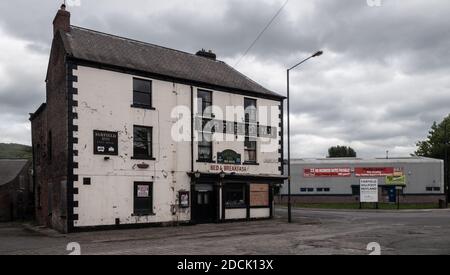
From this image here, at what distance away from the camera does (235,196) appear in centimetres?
2931

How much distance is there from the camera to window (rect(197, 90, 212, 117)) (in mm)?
28109

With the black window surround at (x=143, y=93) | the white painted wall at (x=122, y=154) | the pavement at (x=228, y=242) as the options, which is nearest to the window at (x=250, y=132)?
the white painted wall at (x=122, y=154)

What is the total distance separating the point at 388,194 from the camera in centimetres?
5869

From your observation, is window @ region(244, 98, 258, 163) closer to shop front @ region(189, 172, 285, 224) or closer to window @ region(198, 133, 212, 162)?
shop front @ region(189, 172, 285, 224)

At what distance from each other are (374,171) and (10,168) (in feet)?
137

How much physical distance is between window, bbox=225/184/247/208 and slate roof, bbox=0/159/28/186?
18252 millimetres

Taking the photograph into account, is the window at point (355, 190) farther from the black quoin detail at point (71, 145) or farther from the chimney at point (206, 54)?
the black quoin detail at point (71, 145)

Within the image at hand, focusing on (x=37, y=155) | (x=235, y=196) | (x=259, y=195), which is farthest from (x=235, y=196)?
(x=37, y=155)

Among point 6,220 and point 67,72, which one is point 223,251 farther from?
point 6,220

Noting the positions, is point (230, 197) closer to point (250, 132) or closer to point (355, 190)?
point (250, 132)

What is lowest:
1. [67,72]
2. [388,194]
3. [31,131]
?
[388,194]

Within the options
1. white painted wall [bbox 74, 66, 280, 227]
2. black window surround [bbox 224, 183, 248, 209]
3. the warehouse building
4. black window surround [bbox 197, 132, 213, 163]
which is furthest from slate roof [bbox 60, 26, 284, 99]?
the warehouse building
